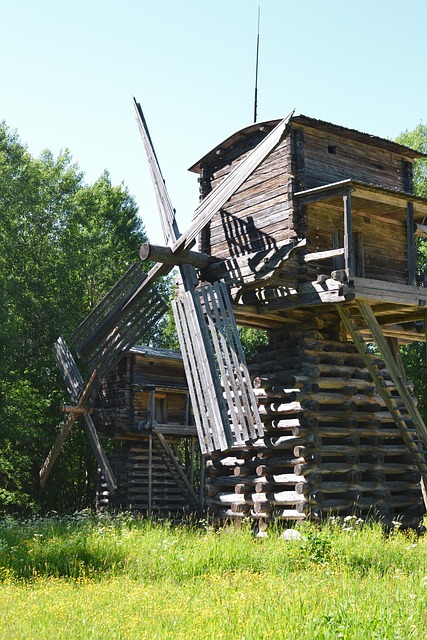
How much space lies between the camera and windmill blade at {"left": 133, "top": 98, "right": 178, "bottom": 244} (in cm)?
1800

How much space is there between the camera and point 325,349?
56.1 ft

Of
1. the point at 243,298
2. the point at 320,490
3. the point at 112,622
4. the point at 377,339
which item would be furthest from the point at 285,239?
the point at 112,622

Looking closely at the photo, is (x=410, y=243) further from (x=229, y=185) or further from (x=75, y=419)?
(x=75, y=419)

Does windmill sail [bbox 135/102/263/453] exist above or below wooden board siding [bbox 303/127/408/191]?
below

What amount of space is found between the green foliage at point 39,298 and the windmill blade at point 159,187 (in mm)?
9122

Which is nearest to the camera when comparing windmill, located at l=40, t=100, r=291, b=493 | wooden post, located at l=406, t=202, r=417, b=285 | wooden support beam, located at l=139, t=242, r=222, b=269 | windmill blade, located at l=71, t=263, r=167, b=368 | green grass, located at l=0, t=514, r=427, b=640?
green grass, located at l=0, t=514, r=427, b=640

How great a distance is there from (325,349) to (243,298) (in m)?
2.08

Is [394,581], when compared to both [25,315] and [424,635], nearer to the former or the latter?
[424,635]

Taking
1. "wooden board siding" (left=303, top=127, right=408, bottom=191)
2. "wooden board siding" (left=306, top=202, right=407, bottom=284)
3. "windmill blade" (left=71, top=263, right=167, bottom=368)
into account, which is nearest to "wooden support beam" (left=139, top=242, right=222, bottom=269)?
"wooden board siding" (left=306, top=202, right=407, bottom=284)

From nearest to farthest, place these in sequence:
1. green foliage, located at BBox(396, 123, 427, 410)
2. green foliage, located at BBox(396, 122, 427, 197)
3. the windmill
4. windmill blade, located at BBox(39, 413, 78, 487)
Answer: the windmill, windmill blade, located at BBox(39, 413, 78, 487), green foliage, located at BBox(396, 123, 427, 410), green foliage, located at BBox(396, 122, 427, 197)

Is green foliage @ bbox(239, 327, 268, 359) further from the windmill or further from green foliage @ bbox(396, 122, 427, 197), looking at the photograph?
the windmill

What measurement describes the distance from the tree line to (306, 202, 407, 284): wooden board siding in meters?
13.4

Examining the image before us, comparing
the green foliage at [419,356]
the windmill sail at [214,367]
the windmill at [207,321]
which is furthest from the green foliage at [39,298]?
the green foliage at [419,356]

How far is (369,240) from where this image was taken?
1711cm
